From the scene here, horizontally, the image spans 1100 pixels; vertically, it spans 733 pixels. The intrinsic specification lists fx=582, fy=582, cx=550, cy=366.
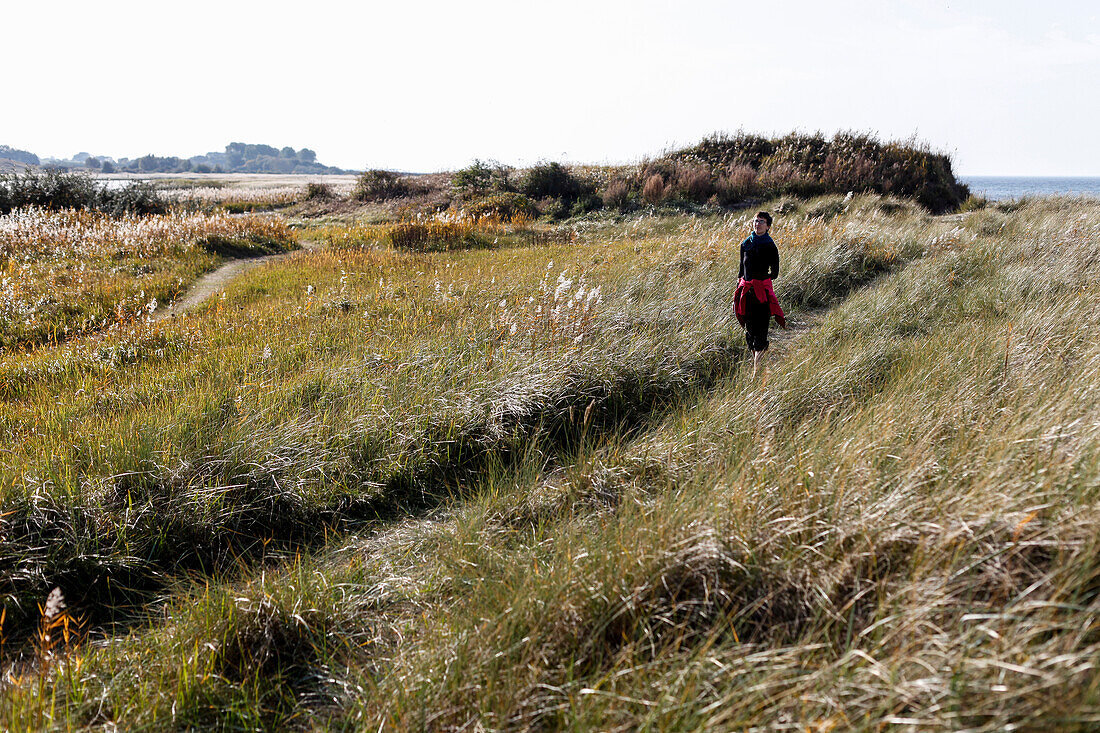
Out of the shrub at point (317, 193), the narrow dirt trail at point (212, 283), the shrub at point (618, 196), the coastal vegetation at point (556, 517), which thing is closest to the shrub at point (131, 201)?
the shrub at point (317, 193)

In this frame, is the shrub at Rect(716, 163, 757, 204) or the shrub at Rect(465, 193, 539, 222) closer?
the shrub at Rect(716, 163, 757, 204)

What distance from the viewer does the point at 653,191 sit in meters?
20.9

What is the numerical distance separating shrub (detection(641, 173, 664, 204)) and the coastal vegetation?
13.5 m

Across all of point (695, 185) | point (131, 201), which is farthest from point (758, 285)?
point (131, 201)

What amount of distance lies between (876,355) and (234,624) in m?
5.92

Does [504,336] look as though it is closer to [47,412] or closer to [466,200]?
[47,412]

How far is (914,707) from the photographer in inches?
69.5

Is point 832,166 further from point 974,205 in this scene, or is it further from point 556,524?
point 556,524

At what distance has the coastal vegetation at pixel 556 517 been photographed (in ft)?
6.85

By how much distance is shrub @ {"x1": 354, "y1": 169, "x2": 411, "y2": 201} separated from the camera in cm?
2812

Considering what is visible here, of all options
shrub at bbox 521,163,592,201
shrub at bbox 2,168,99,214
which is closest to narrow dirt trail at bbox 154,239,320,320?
shrub at bbox 521,163,592,201

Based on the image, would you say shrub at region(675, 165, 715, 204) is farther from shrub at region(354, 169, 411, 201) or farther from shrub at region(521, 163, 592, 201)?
shrub at region(354, 169, 411, 201)

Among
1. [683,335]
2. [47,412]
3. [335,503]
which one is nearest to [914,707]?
[335,503]

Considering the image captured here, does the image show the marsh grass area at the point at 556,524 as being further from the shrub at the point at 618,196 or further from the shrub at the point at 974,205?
the shrub at the point at 974,205
